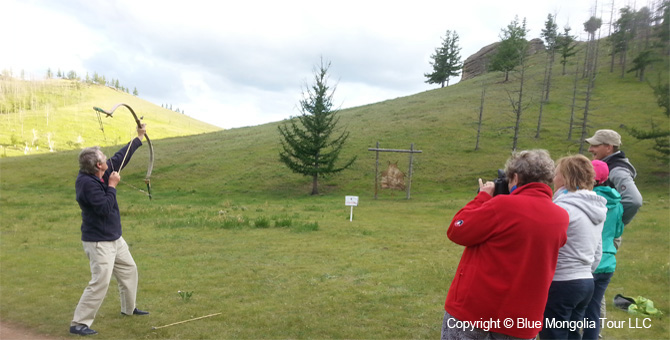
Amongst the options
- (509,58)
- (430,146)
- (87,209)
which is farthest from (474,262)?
(509,58)

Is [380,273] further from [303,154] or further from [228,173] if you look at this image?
[228,173]

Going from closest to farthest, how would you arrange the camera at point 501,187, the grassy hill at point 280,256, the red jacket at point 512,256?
the red jacket at point 512,256
the camera at point 501,187
the grassy hill at point 280,256

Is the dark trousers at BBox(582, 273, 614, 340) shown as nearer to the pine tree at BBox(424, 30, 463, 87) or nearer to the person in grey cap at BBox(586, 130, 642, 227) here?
the person in grey cap at BBox(586, 130, 642, 227)

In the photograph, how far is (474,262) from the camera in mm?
2811

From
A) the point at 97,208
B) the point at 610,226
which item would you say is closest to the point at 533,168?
the point at 610,226

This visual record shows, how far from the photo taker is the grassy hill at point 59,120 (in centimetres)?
8375

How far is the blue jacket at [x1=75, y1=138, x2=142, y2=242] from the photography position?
508cm

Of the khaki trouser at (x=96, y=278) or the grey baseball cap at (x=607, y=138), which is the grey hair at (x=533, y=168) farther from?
the khaki trouser at (x=96, y=278)

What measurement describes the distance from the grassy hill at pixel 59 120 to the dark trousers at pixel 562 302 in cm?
6955

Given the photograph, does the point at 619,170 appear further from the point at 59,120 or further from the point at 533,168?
the point at 59,120

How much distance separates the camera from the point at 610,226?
167 inches

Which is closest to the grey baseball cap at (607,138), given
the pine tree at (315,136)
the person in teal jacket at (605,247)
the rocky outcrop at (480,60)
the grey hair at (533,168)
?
the person in teal jacket at (605,247)

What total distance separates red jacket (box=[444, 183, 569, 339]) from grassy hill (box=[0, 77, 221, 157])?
69631mm

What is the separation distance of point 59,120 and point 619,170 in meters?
124
